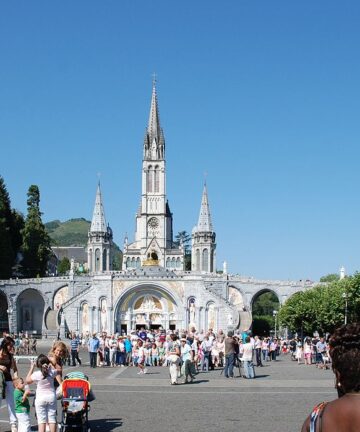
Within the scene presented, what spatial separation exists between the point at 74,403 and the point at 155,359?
68.5 ft

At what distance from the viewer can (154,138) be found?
367 ft

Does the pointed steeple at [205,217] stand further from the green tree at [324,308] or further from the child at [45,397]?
the child at [45,397]

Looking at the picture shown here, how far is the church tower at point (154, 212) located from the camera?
109m

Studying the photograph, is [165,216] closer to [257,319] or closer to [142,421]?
[257,319]

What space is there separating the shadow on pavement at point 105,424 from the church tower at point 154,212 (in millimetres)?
93661

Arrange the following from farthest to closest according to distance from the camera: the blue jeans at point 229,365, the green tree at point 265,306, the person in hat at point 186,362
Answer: the green tree at point 265,306 < the blue jeans at point 229,365 < the person in hat at point 186,362

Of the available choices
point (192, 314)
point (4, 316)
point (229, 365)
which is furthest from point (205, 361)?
point (4, 316)

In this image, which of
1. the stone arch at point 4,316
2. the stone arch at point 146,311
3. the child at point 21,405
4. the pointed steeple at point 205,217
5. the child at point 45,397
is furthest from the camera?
the pointed steeple at point 205,217

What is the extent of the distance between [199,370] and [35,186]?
2146 inches

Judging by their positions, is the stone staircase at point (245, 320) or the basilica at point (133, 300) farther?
the stone staircase at point (245, 320)

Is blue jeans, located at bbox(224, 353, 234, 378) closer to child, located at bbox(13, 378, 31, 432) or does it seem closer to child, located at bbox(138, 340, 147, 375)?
child, located at bbox(138, 340, 147, 375)

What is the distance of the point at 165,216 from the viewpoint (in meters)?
110

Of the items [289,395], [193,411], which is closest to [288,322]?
[289,395]

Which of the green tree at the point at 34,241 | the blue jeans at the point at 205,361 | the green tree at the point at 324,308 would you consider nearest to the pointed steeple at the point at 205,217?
the green tree at the point at 34,241
